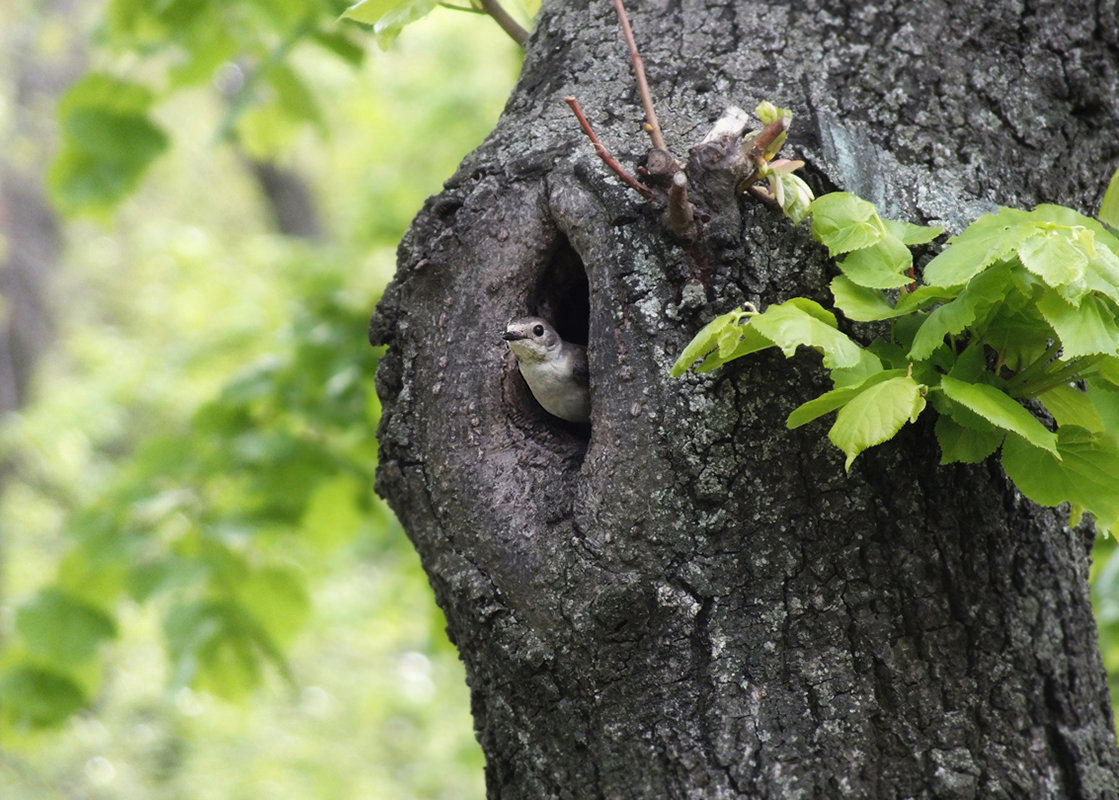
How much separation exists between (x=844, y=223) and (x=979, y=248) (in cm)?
23

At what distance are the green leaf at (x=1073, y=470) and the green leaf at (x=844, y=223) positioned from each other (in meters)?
0.37

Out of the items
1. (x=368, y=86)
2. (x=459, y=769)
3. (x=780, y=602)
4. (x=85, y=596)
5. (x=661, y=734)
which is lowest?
(x=661, y=734)

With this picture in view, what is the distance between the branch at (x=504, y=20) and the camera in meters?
2.36

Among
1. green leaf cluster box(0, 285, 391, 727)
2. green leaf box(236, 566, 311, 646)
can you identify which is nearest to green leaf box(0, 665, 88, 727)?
green leaf cluster box(0, 285, 391, 727)

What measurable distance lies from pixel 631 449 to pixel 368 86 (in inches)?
247

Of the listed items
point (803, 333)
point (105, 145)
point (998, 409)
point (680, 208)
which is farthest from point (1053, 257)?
point (105, 145)

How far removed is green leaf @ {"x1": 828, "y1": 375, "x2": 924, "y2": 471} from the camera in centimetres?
137

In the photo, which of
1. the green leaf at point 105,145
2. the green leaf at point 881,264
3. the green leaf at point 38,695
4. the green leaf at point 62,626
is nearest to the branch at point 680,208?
the green leaf at point 881,264

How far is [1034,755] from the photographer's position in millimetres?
1773

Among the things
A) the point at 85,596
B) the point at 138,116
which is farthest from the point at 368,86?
the point at 85,596

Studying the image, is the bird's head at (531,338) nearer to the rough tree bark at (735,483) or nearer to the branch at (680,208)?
the rough tree bark at (735,483)

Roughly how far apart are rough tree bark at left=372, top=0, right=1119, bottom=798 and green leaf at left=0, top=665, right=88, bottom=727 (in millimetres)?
2016

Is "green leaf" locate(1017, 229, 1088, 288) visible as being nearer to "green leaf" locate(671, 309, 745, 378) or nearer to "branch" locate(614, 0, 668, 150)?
"green leaf" locate(671, 309, 745, 378)

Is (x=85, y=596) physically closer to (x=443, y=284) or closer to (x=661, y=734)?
(x=443, y=284)
